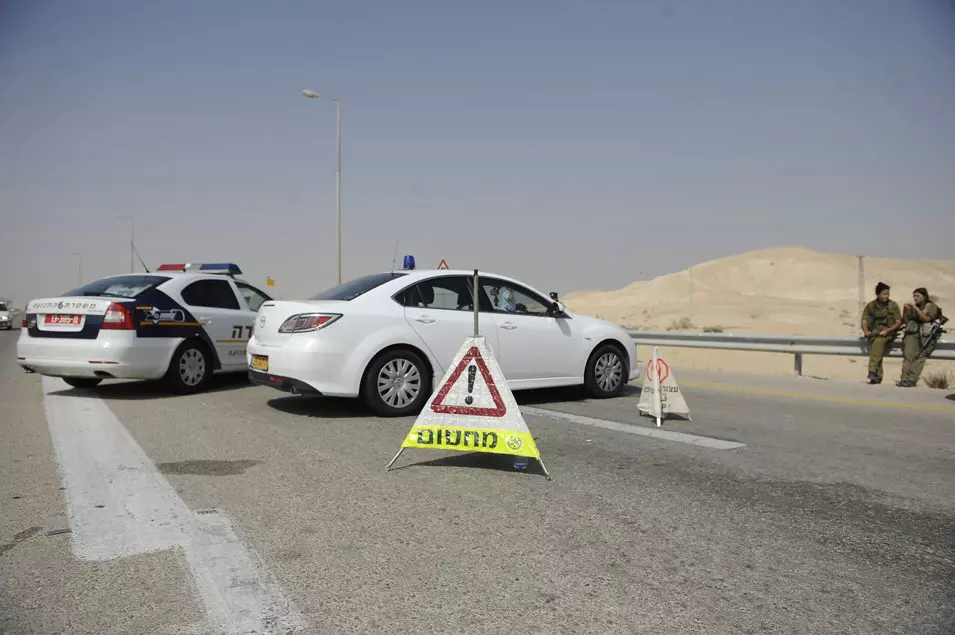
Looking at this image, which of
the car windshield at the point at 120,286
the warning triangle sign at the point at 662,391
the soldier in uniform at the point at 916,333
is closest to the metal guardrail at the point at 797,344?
the soldier in uniform at the point at 916,333

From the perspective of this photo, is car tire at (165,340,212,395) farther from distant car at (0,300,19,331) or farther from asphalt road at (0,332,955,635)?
distant car at (0,300,19,331)

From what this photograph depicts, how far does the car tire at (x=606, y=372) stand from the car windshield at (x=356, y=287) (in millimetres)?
2720

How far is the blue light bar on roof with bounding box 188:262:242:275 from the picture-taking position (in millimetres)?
10922

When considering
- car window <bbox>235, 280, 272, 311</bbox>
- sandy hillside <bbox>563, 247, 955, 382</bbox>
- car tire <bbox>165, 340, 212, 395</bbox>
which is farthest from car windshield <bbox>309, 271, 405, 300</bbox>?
sandy hillside <bbox>563, 247, 955, 382</bbox>

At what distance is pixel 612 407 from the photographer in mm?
8875

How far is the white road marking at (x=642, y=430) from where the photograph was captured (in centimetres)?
663

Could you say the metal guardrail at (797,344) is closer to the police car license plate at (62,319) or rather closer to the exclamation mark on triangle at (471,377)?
the exclamation mark on triangle at (471,377)

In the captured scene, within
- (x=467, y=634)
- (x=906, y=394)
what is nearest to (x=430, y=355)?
(x=467, y=634)

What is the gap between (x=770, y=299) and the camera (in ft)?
178

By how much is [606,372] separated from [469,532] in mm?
5862

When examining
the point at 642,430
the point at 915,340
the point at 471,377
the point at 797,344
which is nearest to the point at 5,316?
the point at 797,344

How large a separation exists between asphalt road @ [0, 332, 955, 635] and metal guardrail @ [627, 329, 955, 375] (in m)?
6.10

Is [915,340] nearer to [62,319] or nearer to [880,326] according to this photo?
[880,326]

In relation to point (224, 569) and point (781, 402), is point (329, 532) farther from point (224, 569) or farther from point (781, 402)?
point (781, 402)
